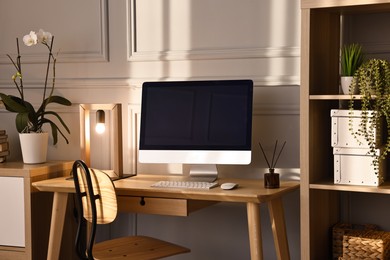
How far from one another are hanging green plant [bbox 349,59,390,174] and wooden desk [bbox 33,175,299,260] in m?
0.44

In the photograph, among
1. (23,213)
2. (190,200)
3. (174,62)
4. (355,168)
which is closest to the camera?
(355,168)

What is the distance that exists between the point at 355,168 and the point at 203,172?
78cm

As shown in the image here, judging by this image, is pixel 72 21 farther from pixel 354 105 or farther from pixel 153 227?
pixel 354 105

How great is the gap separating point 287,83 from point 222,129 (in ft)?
1.37

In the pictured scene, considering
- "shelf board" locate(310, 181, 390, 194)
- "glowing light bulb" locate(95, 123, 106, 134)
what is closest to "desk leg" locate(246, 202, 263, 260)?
"shelf board" locate(310, 181, 390, 194)

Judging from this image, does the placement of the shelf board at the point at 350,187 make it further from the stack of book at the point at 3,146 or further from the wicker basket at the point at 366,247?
the stack of book at the point at 3,146

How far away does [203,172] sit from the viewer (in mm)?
3619

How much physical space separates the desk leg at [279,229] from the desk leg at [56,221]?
99cm

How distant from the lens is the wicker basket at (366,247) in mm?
3199

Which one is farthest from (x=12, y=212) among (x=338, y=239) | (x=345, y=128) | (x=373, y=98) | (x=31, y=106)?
(x=373, y=98)

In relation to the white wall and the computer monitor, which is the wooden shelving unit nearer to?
the white wall

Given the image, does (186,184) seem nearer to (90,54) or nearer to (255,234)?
(255,234)

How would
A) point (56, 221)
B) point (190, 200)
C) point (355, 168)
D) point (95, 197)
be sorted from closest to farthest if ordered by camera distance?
point (95, 197), point (355, 168), point (190, 200), point (56, 221)

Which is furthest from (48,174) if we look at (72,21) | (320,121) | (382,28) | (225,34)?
(382,28)
